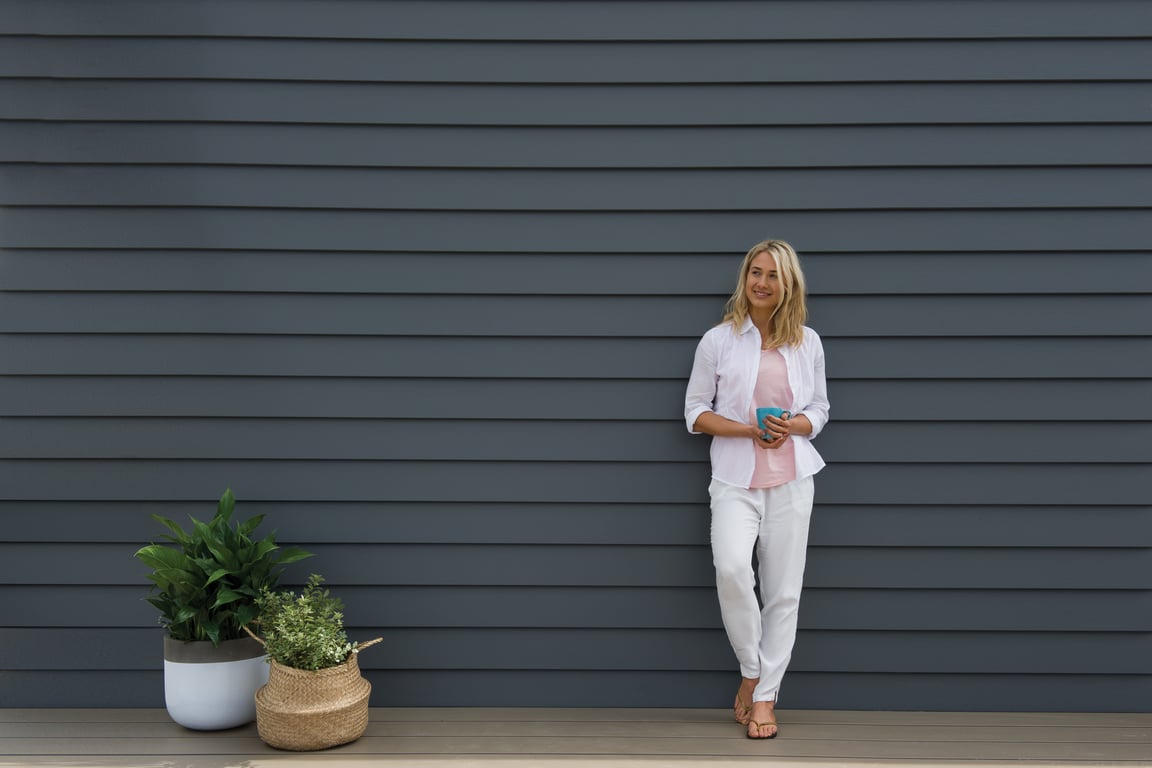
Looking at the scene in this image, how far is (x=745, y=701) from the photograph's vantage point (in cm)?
275

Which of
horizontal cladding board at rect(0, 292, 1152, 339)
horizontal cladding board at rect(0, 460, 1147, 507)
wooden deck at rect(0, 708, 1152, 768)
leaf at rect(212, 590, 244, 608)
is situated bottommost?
wooden deck at rect(0, 708, 1152, 768)

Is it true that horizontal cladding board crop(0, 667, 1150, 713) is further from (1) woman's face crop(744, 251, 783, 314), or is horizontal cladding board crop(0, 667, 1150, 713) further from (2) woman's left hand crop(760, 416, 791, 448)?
(1) woman's face crop(744, 251, 783, 314)

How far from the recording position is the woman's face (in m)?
2.65

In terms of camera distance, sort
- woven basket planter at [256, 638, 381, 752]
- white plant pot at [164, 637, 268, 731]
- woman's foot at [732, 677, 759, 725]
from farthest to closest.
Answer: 1. woman's foot at [732, 677, 759, 725]
2. white plant pot at [164, 637, 268, 731]
3. woven basket planter at [256, 638, 381, 752]

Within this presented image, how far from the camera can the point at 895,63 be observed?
2779mm

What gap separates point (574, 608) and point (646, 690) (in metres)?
0.38

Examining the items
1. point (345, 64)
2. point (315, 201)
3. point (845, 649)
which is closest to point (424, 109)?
point (345, 64)

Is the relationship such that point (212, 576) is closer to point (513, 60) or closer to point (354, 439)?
point (354, 439)

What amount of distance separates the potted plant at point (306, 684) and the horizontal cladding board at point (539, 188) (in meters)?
1.34

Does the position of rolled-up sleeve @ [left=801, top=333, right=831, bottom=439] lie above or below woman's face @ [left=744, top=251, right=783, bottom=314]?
below

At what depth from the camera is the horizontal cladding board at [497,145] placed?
9.16 ft

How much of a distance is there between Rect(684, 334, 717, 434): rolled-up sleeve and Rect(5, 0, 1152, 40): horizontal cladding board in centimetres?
104

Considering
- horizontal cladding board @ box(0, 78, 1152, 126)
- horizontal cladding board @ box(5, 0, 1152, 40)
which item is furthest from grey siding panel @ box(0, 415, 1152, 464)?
horizontal cladding board @ box(5, 0, 1152, 40)

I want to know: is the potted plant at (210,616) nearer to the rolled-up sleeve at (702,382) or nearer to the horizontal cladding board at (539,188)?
the horizontal cladding board at (539,188)
